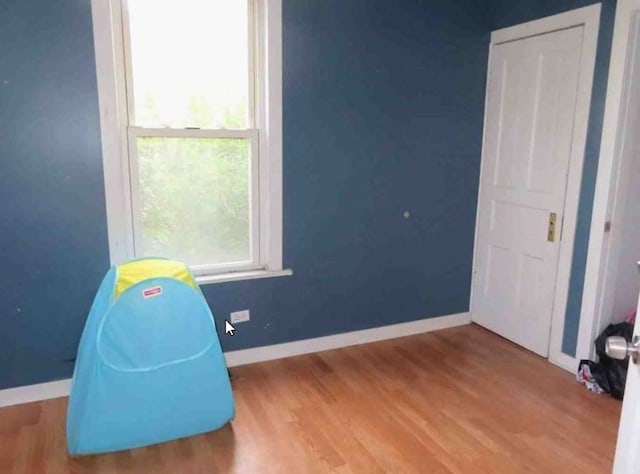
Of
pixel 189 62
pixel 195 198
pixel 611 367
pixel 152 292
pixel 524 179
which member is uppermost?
pixel 189 62

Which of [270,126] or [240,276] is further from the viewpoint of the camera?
[240,276]

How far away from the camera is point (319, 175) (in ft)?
9.54

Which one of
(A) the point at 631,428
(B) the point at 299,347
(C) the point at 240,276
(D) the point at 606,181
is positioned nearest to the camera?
(A) the point at 631,428

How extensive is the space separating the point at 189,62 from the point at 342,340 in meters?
1.90

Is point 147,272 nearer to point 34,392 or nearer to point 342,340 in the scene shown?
point 34,392

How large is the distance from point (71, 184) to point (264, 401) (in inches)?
57.1

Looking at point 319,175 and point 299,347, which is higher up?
point 319,175

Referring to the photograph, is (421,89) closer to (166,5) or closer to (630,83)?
(630,83)

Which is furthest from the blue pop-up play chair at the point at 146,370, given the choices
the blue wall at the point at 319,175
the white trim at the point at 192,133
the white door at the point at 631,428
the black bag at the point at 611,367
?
the black bag at the point at 611,367

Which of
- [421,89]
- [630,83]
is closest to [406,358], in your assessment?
[421,89]

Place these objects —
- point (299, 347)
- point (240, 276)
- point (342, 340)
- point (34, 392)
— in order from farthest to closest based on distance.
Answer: point (342, 340) → point (299, 347) → point (240, 276) → point (34, 392)

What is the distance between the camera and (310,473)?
1.99 metres

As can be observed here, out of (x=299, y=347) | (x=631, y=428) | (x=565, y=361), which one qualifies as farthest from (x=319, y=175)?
(x=631, y=428)

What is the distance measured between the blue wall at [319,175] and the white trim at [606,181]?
0.90 m
